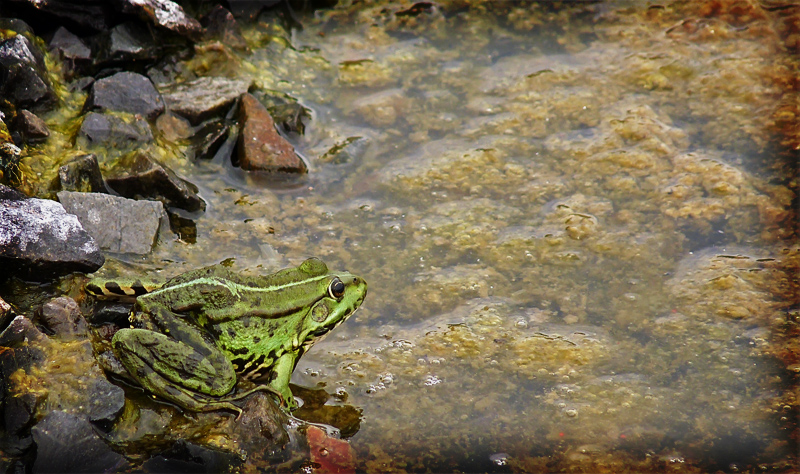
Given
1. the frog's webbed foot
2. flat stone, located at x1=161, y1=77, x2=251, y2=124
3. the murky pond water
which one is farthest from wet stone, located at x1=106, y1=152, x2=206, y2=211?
the frog's webbed foot

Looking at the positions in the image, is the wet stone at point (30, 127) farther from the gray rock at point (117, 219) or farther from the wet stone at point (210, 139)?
the wet stone at point (210, 139)

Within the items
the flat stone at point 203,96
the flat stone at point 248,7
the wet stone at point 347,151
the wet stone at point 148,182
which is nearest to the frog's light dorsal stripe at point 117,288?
the wet stone at point 148,182

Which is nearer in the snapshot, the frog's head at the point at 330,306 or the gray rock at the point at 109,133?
the frog's head at the point at 330,306

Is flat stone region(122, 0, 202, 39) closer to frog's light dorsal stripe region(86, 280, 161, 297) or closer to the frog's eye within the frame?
frog's light dorsal stripe region(86, 280, 161, 297)

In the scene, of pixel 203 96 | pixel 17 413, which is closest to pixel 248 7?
pixel 203 96

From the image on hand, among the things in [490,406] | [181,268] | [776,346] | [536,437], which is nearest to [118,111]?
[181,268]

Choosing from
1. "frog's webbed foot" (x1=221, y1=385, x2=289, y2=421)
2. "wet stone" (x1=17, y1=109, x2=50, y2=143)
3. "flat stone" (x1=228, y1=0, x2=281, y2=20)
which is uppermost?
"flat stone" (x1=228, y1=0, x2=281, y2=20)

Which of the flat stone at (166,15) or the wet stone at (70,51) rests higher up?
the flat stone at (166,15)
